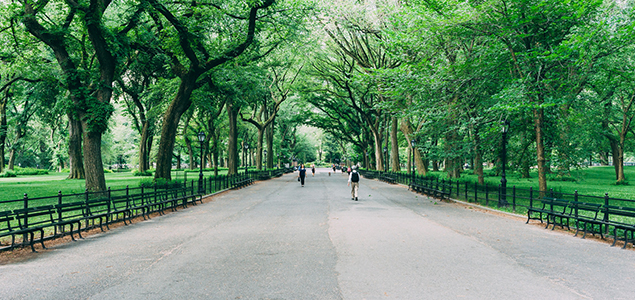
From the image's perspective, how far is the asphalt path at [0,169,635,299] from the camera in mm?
4852

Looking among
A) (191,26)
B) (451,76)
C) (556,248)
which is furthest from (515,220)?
(191,26)

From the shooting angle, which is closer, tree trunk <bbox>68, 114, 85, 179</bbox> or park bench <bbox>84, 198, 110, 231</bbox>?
park bench <bbox>84, 198, 110, 231</bbox>

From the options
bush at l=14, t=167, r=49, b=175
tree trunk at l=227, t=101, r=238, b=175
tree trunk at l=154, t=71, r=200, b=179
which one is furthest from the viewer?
bush at l=14, t=167, r=49, b=175

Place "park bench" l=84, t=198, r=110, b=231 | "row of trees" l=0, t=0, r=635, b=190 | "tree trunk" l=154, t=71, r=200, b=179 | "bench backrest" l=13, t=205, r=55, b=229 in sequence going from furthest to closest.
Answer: "tree trunk" l=154, t=71, r=200, b=179 → "row of trees" l=0, t=0, r=635, b=190 → "park bench" l=84, t=198, r=110, b=231 → "bench backrest" l=13, t=205, r=55, b=229

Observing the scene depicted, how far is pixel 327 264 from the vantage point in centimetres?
610

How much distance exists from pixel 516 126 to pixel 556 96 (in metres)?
4.47

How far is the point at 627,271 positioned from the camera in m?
5.91

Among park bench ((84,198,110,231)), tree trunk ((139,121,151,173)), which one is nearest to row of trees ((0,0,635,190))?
park bench ((84,198,110,231))

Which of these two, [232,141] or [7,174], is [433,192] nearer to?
[232,141]

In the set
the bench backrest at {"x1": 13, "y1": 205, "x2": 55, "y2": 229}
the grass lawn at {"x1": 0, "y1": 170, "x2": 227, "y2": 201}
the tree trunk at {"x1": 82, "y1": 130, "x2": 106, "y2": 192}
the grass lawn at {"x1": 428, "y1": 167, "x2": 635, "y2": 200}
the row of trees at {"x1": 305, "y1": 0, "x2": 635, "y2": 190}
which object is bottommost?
the grass lawn at {"x1": 428, "y1": 167, "x2": 635, "y2": 200}

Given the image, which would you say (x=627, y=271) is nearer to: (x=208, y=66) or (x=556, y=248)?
(x=556, y=248)

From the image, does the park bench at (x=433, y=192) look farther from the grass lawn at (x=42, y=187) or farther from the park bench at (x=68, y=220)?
the grass lawn at (x=42, y=187)

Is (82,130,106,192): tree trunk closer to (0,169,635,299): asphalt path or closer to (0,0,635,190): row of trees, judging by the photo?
(0,0,635,190): row of trees

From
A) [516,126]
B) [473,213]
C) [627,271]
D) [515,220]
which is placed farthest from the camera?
[516,126]
